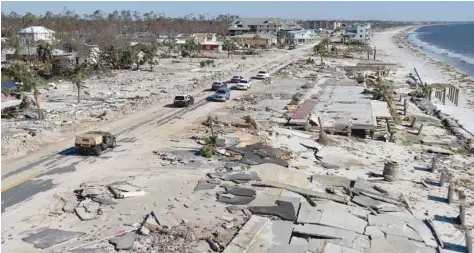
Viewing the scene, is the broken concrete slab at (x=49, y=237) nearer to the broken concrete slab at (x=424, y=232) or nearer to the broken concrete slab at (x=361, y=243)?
the broken concrete slab at (x=361, y=243)

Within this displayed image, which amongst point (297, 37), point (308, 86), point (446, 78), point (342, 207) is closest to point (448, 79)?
point (446, 78)

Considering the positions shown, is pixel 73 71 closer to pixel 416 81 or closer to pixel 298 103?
pixel 298 103

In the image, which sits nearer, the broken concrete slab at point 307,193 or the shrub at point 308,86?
the broken concrete slab at point 307,193

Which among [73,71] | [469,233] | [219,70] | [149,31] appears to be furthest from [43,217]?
[149,31]

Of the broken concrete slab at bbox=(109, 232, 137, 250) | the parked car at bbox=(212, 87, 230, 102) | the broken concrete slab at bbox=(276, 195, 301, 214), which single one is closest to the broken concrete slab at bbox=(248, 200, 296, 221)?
the broken concrete slab at bbox=(276, 195, 301, 214)

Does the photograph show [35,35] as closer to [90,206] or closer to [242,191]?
[90,206]

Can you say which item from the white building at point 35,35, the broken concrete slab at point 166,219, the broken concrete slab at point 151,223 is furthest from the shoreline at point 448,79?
the white building at point 35,35

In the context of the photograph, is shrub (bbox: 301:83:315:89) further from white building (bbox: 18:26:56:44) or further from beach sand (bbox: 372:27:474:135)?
white building (bbox: 18:26:56:44)
